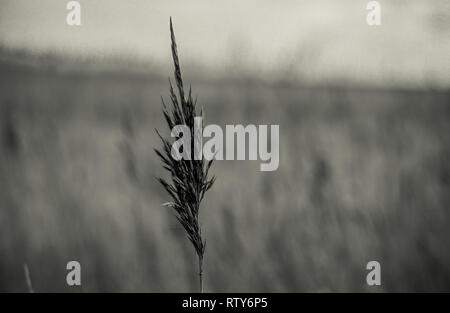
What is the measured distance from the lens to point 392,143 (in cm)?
396

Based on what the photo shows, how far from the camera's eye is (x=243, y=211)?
3252 millimetres

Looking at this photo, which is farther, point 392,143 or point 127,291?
point 392,143

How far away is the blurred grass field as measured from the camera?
2729 millimetres

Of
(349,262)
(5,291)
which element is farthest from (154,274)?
(349,262)

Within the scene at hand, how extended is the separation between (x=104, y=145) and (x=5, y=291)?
6.14ft

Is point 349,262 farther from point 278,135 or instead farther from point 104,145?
point 104,145

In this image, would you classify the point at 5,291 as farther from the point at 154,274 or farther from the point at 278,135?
the point at 278,135

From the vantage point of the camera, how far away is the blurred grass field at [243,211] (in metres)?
2.73
